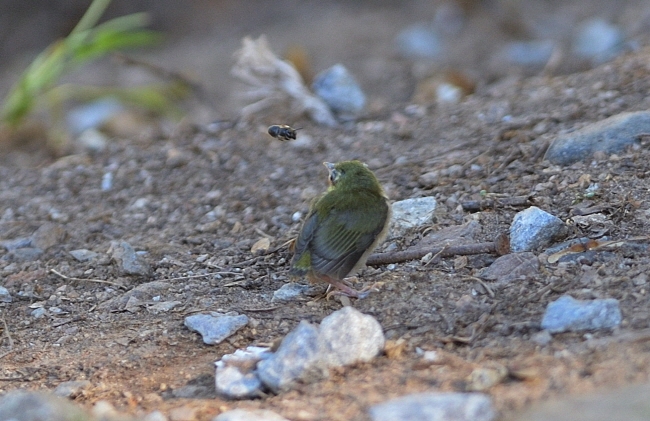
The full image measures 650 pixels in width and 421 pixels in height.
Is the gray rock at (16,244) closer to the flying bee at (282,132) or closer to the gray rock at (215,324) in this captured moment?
the flying bee at (282,132)

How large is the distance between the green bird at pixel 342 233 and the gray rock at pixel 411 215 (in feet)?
0.99

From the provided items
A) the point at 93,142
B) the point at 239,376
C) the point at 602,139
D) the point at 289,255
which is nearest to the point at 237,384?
the point at 239,376

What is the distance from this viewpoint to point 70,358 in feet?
13.5

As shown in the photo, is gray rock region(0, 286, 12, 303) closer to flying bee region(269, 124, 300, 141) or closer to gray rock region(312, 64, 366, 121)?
flying bee region(269, 124, 300, 141)

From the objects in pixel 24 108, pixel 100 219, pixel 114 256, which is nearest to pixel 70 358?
pixel 114 256

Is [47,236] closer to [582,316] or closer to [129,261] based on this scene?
[129,261]

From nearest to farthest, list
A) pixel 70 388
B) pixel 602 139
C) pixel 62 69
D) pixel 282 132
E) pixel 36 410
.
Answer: pixel 36 410
pixel 70 388
pixel 602 139
pixel 282 132
pixel 62 69

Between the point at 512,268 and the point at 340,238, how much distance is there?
858 mm

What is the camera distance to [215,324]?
4.13m

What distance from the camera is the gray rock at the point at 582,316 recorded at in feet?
11.6

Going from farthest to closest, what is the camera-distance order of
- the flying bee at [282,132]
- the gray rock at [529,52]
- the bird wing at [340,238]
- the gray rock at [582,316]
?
the gray rock at [529,52] < the flying bee at [282,132] < the bird wing at [340,238] < the gray rock at [582,316]

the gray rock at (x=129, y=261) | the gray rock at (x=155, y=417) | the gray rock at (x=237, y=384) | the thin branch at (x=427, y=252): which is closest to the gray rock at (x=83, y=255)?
the gray rock at (x=129, y=261)

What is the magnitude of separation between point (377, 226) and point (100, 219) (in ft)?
7.64

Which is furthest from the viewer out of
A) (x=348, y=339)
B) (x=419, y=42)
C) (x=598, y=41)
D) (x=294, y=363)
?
(x=419, y=42)
